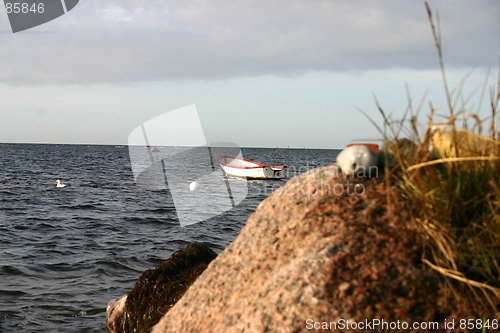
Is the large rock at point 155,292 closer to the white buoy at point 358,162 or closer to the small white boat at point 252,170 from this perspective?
the white buoy at point 358,162

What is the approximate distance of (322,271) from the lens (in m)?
3.36

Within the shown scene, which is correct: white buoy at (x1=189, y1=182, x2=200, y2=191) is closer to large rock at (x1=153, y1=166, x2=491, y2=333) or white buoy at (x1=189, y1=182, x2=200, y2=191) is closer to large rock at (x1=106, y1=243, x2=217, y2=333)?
large rock at (x1=106, y1=243, x2=217, y2=333)

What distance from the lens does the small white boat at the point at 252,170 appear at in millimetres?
37906

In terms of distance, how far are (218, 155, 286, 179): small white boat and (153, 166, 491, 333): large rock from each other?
3347 centimetres

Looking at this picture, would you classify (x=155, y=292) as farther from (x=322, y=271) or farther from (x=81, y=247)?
(x=81, y=247)

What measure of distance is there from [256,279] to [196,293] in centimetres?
65

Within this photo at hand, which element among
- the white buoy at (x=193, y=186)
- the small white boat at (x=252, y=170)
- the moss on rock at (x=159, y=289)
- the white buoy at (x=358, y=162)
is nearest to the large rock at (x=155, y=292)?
the moss on rock at (x=159, y=289)

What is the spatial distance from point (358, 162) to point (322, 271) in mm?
895

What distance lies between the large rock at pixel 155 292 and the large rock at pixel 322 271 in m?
1.92

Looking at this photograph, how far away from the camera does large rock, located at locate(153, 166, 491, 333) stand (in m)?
3.27

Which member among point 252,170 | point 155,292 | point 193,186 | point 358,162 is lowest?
point 252,170

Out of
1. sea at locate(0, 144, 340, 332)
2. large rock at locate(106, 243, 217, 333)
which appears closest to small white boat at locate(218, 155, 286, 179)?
sea at locate(0, 144, 340, 332)

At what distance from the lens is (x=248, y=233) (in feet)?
13.2

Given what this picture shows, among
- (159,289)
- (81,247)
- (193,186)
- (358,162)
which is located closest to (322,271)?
(358,162)
